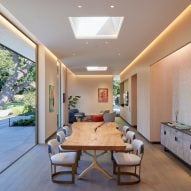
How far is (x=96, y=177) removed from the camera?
16.3 ft

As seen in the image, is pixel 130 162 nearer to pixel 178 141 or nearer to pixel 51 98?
pixel 178 141

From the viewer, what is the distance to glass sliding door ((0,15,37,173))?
239 inches

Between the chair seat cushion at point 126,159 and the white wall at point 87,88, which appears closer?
the chair seat cushion at point 126,159

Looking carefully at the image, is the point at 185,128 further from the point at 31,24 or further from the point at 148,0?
the point at 31,24

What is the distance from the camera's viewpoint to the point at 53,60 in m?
10.4

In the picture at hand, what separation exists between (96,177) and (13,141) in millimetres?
4471

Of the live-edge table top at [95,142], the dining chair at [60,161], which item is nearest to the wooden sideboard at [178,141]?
the live-edge table top at [95,142]

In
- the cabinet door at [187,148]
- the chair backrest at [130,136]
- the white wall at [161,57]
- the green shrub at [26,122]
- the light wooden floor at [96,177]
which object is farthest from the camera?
the green shrub at [26,122]

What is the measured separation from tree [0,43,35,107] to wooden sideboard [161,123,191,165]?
4292 mm

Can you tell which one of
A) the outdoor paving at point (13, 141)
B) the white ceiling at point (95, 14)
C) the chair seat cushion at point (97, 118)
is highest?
the white ceiling at point (95, 14)

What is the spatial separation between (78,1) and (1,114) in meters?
3.36

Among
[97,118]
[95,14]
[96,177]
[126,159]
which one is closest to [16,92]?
[95,14]

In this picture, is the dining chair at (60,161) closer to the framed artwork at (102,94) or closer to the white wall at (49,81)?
the white wall at (49,81)

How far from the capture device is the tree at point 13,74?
5948mm
